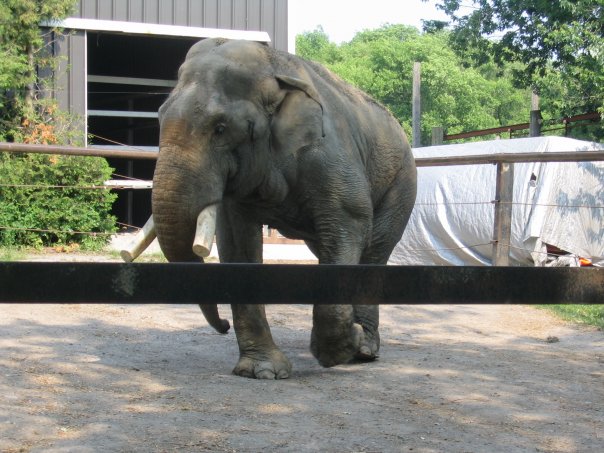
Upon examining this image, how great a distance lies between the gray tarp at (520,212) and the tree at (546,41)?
2460mm

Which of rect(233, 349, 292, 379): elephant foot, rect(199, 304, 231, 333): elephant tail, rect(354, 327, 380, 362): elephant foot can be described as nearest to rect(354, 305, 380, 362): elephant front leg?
rect(354, 327, 380, 362): elephant foot

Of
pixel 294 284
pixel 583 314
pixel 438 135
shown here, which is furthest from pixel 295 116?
pixel 438 135

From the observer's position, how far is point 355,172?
6.12m

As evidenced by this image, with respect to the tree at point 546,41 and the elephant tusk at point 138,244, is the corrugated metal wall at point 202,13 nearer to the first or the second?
the tree at point 546,41

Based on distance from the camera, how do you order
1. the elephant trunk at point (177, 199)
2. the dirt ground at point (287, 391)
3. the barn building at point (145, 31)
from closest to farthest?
1. the dirt ground at point (287, 391)
2. the elephant trunk at point (177, 199)
3. the barn building at point (145, 31)

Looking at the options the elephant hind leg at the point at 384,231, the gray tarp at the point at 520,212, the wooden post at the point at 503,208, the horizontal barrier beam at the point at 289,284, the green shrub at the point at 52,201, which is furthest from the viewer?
the gray tarp at the point at 520,212

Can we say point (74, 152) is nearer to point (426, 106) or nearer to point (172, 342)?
point (172, 342)

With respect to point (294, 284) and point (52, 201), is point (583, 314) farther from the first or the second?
point (294, 284)

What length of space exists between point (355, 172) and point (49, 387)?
87.2 inches

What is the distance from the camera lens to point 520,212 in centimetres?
1383

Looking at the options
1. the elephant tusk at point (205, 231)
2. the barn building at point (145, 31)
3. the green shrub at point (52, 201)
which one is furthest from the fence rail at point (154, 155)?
the barn building at point (145, 31)

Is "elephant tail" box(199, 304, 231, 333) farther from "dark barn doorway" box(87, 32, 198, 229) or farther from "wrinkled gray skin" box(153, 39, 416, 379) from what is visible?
"dark barn doorway" box(87, 32, 198, 229)

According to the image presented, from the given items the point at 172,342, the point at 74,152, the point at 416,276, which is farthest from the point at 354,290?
the point at 74,152

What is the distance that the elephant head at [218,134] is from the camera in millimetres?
5293
